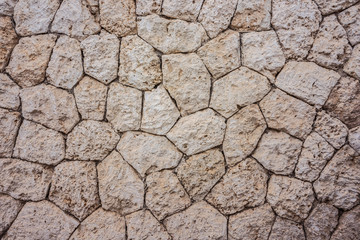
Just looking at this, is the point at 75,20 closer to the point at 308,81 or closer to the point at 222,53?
the point at 222,53

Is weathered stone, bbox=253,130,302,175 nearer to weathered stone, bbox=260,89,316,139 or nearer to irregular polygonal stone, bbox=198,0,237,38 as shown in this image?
weathered stone, bbox=260,89,316,139

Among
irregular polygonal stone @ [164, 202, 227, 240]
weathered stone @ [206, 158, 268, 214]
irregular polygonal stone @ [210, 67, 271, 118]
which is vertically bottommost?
irregular polygonal stone @ [164, 202, 227, 240]

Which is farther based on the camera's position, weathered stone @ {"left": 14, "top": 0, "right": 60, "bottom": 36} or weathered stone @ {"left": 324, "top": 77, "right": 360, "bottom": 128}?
weathered stone @ {"left": 14, "top": 0, "right": 60, "bottom": 36}

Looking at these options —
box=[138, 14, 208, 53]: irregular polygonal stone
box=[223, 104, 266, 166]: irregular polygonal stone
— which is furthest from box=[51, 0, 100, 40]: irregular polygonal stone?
box=[223, 104, 266, 166]: irregular polygonal stone

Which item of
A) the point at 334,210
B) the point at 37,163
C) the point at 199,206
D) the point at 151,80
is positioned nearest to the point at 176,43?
the point at 151,80

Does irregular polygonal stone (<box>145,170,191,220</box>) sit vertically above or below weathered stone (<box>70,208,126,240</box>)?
above

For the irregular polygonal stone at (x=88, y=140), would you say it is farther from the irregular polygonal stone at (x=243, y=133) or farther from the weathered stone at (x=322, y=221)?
the weathered stone at (x=322, y=221)

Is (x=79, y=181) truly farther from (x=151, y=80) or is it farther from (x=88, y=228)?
(x=151, y=80)
